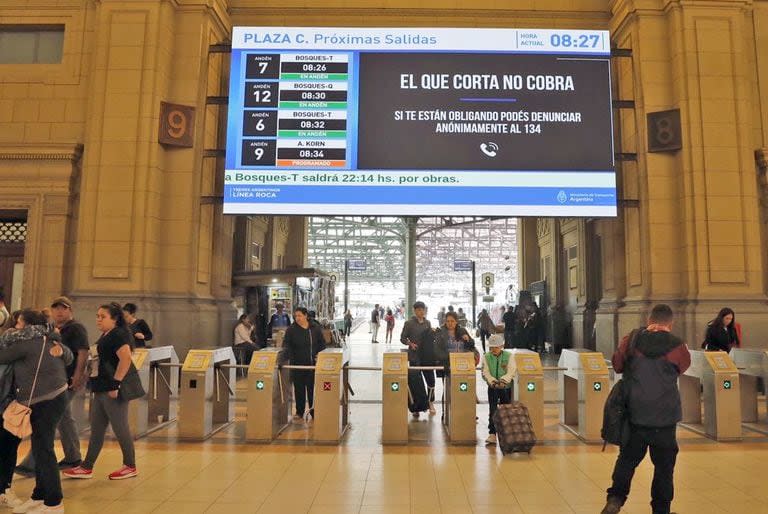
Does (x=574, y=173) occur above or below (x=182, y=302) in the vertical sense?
above

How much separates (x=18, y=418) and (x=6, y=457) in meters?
0.69

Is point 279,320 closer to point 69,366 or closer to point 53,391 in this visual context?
point 69,366

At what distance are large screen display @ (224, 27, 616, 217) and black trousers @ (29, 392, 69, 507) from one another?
6050mm

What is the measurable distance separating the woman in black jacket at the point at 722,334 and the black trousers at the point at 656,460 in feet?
16.9

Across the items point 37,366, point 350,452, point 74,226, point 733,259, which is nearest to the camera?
point 37,366

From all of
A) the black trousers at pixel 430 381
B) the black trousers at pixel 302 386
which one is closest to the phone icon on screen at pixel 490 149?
the black trousers at pixel 430 381

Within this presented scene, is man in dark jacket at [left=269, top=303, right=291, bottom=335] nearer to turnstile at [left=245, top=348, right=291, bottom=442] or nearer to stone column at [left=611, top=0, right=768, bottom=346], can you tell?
turnstile at [left=245, top=348, right=291, bottom=442]

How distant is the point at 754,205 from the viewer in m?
10.1

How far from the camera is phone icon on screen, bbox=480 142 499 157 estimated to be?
10211mm

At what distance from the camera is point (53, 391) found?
4398mm

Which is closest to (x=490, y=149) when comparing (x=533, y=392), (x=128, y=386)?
(x=533, y=392)

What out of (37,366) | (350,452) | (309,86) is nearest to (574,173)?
(309,86)

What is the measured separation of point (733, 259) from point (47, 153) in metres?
12.5

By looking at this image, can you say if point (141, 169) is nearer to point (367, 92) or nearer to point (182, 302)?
point (182, 302)
